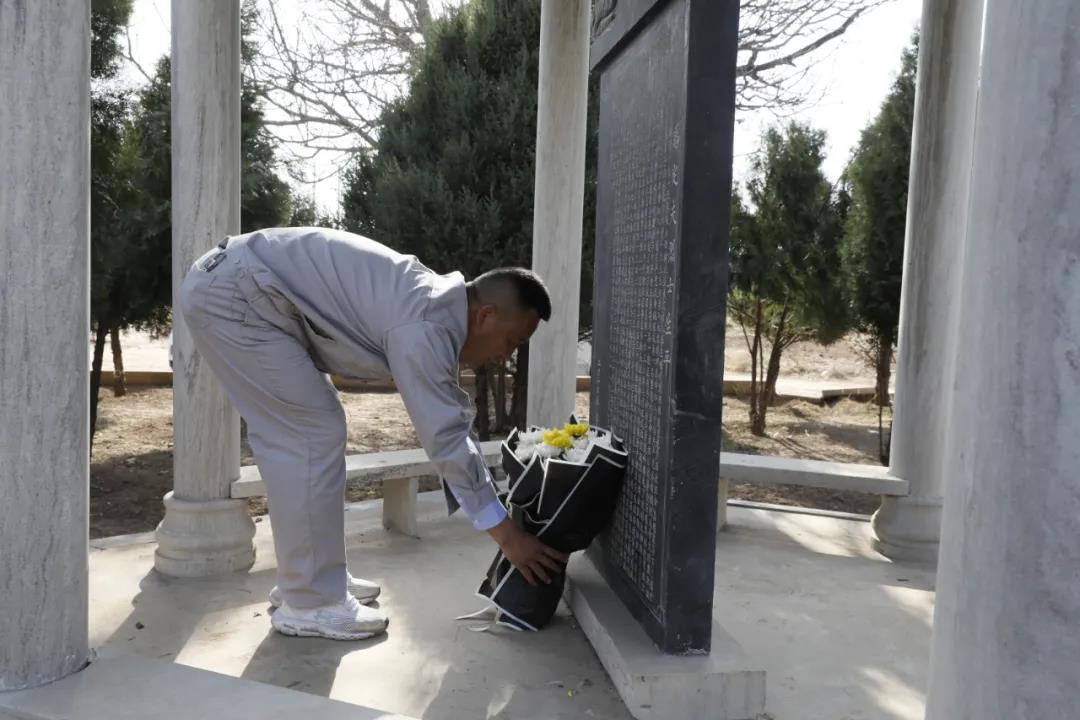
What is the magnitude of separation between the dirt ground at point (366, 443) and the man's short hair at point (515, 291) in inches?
151

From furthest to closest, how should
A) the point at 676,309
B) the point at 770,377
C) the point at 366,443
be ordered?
the point at 770,377 → the point at 366,443 → the point at 676,309

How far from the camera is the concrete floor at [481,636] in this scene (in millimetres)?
3299

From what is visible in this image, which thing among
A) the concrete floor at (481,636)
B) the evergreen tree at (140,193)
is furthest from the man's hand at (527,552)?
the evergreen tree at (140,193)

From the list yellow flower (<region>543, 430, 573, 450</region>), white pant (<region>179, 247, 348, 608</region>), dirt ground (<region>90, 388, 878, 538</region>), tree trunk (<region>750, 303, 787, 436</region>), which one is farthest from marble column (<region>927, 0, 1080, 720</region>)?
tree trunk (<region>750, 303, 787, 436</region>)

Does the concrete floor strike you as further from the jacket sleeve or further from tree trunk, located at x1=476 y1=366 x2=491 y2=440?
tree trunk, located at x1=476 y1=366 x2=491 y2=440

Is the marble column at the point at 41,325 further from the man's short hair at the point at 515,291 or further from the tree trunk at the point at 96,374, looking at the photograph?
the tree trunk at the point at 96,374

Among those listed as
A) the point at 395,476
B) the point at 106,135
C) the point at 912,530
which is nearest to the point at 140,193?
the point at 106,135

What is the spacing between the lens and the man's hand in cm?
343

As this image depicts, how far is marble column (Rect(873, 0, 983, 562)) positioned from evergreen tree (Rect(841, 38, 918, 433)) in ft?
10.4

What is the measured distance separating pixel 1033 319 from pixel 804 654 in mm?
2654

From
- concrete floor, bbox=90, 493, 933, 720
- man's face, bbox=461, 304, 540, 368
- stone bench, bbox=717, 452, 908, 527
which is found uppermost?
man's face, bbox=461, 304, 540, 368

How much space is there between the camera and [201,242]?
4.68 metres

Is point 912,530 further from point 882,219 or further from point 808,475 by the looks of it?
point 882,219

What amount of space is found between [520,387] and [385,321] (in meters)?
6.18
